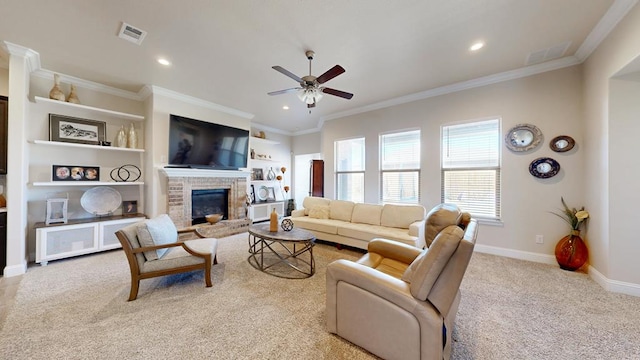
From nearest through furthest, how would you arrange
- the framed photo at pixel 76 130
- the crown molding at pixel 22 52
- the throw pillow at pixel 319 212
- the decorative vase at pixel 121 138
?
the crown molding at pixel 22 52
the framed photo at pixel 76 130
the decorative vase at pixel 121 138
the throw pillow at pixel 319 212

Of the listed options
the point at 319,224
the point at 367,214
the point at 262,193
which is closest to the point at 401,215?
the point at 367,214

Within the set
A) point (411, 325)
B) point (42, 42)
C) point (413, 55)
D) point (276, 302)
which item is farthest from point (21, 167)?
point (413, 55)

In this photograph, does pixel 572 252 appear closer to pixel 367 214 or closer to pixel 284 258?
pixel 367 214

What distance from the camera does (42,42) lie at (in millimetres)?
2680

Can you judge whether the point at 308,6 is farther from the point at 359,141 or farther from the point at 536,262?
the point at 536,262

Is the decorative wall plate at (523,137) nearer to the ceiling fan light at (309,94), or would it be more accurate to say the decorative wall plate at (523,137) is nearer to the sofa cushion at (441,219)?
the sofa cushion at (441,219)

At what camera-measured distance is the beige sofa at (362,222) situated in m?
3.32

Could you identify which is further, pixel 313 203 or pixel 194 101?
pixel 313 203

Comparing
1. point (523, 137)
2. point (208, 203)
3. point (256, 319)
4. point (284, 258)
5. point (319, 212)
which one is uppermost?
point (523, 137)

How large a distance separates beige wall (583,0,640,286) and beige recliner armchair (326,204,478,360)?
2.26m

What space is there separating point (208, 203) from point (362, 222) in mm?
3416

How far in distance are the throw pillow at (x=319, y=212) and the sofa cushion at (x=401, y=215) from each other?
1090 mm

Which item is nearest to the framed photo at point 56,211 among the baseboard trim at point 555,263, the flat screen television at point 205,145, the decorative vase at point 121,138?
the decorative vase at point 121,138

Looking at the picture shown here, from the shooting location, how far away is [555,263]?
3.16m
